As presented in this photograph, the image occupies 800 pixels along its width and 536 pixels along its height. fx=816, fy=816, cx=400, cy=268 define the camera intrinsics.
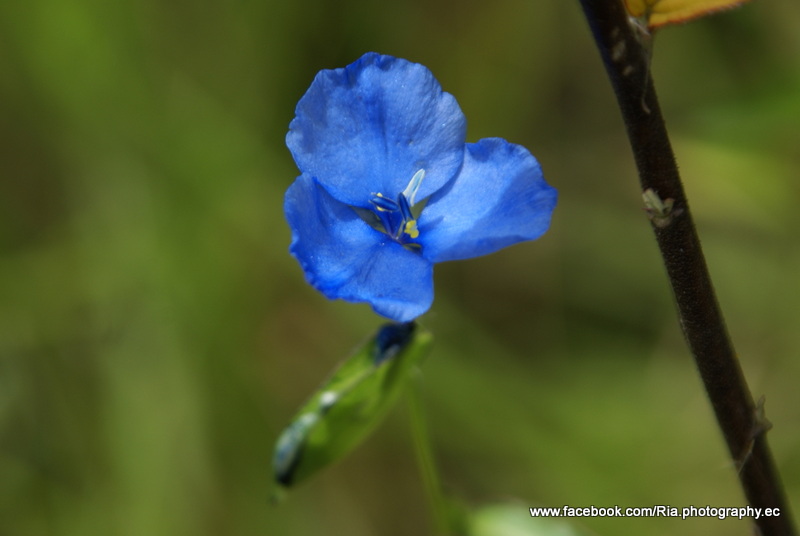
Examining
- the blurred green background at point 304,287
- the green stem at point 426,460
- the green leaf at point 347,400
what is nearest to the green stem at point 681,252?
the green leaf at point 347,400

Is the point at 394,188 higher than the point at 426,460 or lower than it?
higher

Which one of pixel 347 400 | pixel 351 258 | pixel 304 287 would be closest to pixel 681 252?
pixel 351 258

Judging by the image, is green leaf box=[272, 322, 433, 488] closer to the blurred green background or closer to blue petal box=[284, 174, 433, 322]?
blue petal box=[284, 174, 433, 322]

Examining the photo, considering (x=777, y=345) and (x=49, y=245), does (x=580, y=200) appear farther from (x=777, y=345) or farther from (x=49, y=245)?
(x=49, y=245)

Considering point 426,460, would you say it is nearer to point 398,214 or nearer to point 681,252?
point 398,214

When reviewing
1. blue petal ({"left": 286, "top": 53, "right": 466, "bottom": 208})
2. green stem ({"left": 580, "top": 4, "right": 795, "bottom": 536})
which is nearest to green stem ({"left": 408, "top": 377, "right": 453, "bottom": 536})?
blue petal ({"left": 286, "top": 53, "right": 466, "bottom": 208})

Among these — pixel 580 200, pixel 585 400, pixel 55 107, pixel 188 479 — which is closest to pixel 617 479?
pixel 585 400
